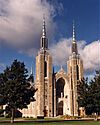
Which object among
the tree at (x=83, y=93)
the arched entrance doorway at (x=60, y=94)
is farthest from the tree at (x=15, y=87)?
the arched entrance doorway at (x=60, y=94)

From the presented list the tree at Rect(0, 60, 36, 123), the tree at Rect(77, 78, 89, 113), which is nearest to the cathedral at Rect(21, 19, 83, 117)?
the tree at Rect(77, 78, 89, 113)

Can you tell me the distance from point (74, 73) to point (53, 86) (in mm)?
11081

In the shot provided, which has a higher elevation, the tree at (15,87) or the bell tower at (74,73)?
the bell tower at (74,73)

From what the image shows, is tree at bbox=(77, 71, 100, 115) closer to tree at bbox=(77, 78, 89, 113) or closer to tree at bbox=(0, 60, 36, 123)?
tree at bbox=(77, 78, 89, 113)

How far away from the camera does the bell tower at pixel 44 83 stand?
101m

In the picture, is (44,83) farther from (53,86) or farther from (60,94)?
(60,94)

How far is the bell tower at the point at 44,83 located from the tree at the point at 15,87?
155ft

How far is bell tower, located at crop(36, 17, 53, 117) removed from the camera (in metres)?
101

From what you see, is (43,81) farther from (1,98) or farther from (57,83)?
(1,98)

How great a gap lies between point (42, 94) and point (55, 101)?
212 inches

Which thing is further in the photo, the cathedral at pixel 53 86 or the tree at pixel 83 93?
the cathedral at pixel 53 86

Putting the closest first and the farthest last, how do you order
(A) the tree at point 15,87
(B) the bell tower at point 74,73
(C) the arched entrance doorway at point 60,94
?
1. (A) the tree at point 15,87
2. (B) the bell tower at point 74,73
3. (C) the arched entrance doorway at point 60,94

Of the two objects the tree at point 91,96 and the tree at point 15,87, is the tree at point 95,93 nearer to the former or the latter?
the tree at point 91,96

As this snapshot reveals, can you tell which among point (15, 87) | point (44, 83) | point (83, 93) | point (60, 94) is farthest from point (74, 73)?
point (15, 87)
